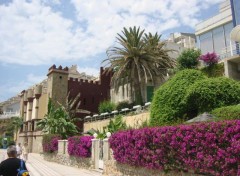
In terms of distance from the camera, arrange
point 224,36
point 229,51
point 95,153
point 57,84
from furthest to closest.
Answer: point 57,84 < point 224,36 < point 229,51 < point 95,153

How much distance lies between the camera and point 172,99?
14.4 metres

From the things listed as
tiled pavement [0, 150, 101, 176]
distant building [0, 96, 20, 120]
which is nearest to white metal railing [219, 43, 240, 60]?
tiled pavement [0, 150, 101, 176]

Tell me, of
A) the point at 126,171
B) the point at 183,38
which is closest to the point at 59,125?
the point at 126,171

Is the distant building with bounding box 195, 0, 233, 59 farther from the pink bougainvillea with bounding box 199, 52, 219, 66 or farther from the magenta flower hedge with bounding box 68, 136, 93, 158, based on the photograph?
the magenta flower hedge with bounding box 68, 136, 93, 158

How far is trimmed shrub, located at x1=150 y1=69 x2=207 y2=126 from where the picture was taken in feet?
46.9

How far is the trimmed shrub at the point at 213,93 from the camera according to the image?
13.2 meters

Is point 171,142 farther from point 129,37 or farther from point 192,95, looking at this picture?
point 129,37

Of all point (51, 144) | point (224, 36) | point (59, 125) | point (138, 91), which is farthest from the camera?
point (138, 91)

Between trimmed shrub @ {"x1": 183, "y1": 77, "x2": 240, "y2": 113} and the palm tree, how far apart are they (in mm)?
12338

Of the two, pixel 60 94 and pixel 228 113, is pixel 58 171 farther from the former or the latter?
pixel 60 94

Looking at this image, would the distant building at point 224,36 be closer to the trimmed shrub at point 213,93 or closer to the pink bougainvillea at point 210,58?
the pink bougainvillea at point 210,58

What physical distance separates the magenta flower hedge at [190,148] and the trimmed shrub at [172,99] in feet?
10.2

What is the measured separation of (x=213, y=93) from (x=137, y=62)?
13.5 metres

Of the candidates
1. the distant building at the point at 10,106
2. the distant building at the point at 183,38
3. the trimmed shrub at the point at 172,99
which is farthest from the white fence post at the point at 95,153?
the distant building at the point at 10,106
